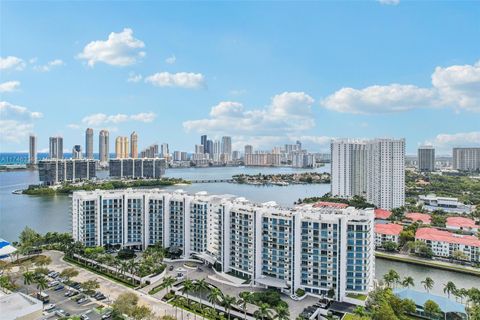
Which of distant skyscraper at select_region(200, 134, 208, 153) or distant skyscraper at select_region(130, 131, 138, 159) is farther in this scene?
distant skyscraper at select_region(200, 134, 208, 153)

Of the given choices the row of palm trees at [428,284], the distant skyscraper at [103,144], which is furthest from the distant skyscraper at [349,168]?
the distant skyscraper at [103,144]

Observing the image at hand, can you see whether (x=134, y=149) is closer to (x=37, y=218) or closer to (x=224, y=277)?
(x=37, y=218)

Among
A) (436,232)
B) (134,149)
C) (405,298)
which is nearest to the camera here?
(405,298)

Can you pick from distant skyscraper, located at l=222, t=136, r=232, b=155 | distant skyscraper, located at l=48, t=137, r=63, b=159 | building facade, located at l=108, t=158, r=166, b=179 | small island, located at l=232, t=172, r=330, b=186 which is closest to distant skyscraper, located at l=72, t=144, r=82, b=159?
distant skyscraper, located at l=48, t=137, r=63, b=159

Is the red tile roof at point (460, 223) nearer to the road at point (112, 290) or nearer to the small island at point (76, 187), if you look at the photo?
the road at point (112, 290)

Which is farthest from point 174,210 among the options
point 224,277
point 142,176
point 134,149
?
point 134,149

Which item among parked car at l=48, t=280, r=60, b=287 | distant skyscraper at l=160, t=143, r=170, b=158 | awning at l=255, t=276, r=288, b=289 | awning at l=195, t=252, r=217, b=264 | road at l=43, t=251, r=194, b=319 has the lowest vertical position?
road at l=43, t=251, r=194, b=319

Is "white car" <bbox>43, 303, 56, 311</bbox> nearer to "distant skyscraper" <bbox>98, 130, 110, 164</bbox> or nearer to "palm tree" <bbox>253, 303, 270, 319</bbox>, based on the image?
"palm tree" <bbox>253, 303, 270, 319</bbox>

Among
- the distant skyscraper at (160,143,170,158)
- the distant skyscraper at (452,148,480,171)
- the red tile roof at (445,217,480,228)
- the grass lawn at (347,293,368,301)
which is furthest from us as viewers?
the distant skyscraper at (160,143,170,158)
